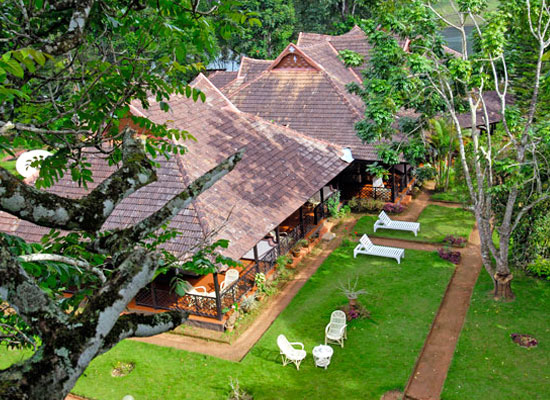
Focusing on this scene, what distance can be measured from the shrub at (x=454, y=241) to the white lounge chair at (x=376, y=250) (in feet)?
7.26

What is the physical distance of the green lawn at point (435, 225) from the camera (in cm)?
2077

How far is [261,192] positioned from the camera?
17547 millimetres

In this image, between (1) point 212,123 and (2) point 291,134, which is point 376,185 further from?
(1) point 212,123

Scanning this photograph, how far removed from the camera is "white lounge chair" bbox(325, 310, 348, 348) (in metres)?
13.8

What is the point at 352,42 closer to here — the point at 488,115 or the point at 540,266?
the point at 488,115

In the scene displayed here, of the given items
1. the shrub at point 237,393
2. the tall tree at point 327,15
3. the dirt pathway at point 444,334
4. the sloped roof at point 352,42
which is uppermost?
the tall tree at point 327,15

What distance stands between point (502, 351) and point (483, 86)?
766 cm

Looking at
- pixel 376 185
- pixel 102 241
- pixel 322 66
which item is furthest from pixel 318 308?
pixel 322 66

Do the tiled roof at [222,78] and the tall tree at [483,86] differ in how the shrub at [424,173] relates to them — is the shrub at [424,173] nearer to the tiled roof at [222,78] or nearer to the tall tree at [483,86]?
the tall tree at [483,86]

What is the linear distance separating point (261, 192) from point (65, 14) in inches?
438

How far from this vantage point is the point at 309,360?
44.1ft

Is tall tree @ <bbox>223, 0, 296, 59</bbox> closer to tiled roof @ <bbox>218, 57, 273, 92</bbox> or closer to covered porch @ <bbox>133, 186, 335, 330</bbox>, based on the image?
tiled roof @ <bbox>218, 57, 273, 92</bbox>

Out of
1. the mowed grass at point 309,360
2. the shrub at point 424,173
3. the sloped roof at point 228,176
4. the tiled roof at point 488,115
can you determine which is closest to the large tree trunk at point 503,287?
the mowed grass at point 309,360

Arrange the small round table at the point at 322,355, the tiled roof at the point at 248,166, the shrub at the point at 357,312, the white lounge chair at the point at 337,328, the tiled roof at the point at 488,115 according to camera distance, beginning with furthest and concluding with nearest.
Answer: the tiled roof at the point at 488,115 → the tiled roof at the point at 248,166 → the shrub at the point at 357,312 → the white lounge chair at the point at 337,328 → the small round table at the point at 322,355
